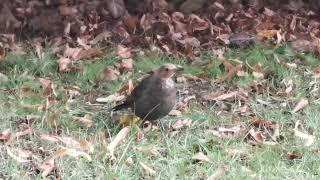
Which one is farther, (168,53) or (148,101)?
(168,53)

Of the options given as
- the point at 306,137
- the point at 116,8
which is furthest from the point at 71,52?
the point at 306,137

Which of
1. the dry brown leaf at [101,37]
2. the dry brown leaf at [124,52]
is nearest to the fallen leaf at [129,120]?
the dry brown leaf at [124,52]

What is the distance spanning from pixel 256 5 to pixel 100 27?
1812mm

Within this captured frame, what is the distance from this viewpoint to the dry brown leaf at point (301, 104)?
5.04 meters

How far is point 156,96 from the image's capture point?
4598 mm

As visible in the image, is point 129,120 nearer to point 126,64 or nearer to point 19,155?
point 19,155

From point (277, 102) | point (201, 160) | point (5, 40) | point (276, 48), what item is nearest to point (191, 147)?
point (201, 160)

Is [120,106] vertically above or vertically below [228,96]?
above

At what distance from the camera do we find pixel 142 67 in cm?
603

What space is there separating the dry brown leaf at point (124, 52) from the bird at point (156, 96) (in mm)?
1621

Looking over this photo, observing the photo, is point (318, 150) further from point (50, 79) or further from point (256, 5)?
point (256, 5)

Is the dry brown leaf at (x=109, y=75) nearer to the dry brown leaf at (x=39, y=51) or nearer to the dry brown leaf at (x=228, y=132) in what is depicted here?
the dry brown leaf at (x=39, y=51)

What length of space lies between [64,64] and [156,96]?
1629mm

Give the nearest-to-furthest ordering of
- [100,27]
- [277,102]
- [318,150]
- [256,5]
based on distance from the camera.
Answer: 1. [318,150]
2. [277,102]
3. [100,27]
4. [256,5]
